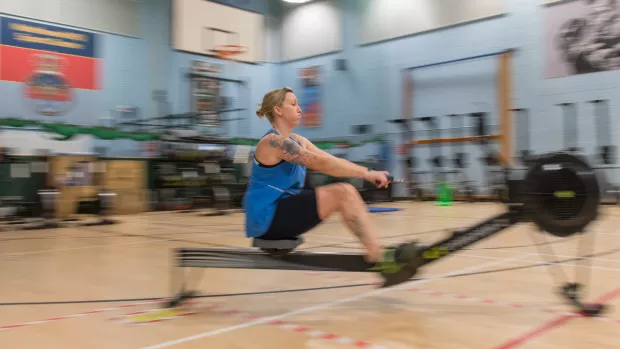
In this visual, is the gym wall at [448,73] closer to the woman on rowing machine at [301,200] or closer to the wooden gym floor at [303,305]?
the wooden gym floor at [303,305]

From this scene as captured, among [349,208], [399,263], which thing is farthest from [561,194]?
[349,208]

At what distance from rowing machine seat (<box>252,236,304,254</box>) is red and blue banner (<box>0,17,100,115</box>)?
9.77m

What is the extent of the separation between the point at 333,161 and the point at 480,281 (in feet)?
3.88

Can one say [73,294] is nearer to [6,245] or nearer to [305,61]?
[6,245]

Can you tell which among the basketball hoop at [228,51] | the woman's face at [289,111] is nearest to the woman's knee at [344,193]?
the woman's face at [289,111]

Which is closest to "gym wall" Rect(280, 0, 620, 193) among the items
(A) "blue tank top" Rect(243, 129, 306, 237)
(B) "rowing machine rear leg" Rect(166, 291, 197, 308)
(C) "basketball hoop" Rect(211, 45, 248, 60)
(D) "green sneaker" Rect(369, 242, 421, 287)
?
(C) "basketball hoop" Rect(211, 45, 248, 60)

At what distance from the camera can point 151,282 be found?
2.84 metres

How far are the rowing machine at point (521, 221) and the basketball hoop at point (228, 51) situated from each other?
27.2 feet

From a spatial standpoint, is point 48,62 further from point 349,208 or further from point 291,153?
point 349,208

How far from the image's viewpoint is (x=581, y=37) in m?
9.10

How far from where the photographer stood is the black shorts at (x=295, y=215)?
2195 millimetres

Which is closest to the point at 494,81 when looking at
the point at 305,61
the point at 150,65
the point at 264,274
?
the point at 305,61

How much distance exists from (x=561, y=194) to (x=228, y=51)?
29.6ft

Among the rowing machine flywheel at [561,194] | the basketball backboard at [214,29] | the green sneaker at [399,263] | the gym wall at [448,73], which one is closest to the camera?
the rowing machine flywheel at [561,194]
